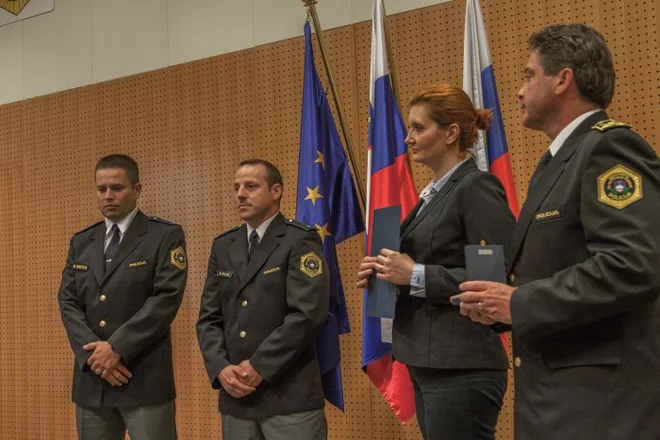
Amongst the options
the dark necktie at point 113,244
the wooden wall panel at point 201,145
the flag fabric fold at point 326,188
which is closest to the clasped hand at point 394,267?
the flag fabric fold at point 326,188

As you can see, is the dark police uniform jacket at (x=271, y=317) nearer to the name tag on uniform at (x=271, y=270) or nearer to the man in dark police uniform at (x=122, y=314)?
the name tag on uniform at (x=271, y=270)

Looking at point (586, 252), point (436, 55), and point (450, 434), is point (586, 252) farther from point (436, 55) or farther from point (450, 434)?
point (436, 55)

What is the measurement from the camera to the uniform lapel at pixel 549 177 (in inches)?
64.4

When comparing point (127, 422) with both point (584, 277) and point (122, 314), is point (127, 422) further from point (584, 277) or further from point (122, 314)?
point (584, 277)

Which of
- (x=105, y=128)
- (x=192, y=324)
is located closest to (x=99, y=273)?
(x=192, y=324)

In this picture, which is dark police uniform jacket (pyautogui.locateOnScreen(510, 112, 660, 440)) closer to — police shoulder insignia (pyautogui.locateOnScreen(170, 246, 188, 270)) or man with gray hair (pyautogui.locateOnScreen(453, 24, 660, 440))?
man with gray hair (pyautogui.locateOnScreen(453, 24, 660, 440))

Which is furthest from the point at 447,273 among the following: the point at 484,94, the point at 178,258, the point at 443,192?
the point at 178,258

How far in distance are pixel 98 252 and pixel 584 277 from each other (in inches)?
101

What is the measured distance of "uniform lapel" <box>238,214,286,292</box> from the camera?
2.88 meters

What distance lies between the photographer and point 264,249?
115 inches

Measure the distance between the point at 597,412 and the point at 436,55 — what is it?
291 centimetres

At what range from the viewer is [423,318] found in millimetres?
2230

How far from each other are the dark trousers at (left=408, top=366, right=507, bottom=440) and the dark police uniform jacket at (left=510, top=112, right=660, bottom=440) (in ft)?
1.63

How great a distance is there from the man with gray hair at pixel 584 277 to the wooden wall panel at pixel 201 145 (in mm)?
2000
